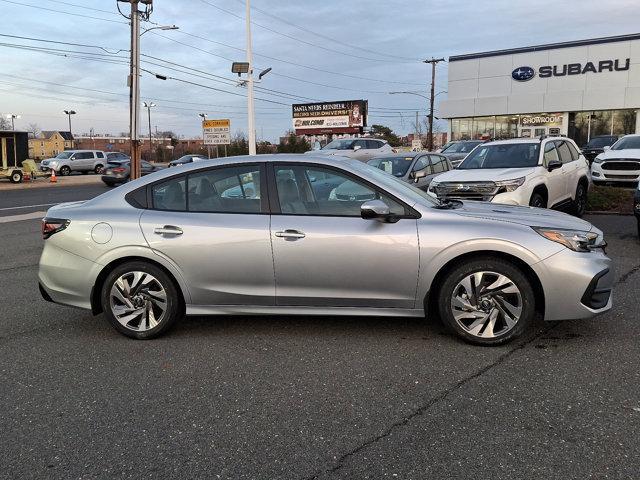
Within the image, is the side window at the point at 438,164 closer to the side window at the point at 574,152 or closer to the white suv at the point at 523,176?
the white suv at the point at 523,176

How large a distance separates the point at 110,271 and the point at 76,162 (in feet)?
136

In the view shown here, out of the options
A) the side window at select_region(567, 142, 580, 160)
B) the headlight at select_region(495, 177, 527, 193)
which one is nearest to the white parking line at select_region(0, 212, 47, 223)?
the headlight at select_region(495, 177, 527, 193)

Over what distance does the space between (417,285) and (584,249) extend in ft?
4.38

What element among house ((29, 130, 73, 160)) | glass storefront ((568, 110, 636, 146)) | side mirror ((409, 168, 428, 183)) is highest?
house ((29, 130, 73, 160))

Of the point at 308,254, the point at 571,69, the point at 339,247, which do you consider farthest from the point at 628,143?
the point at 571,69

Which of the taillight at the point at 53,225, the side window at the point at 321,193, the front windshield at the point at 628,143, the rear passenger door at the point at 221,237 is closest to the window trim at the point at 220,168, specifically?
the rear passenger door at the point at 221,237

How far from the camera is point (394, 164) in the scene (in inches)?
524

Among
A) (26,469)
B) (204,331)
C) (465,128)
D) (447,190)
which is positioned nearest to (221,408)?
(26,469)

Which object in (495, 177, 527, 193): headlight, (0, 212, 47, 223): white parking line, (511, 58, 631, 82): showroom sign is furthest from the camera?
(511, 58, 631, 82): showroom sign

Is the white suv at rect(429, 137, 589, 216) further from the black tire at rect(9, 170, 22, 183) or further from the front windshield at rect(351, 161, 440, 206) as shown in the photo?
the black tire at rect(9, 170, 22, 183)

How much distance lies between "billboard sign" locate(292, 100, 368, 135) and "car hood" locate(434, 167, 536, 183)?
40.3 meters

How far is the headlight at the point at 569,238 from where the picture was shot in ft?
14.4

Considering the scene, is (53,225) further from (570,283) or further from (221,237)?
(570,283)

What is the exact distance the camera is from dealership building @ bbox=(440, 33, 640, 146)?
34344 millimetres
